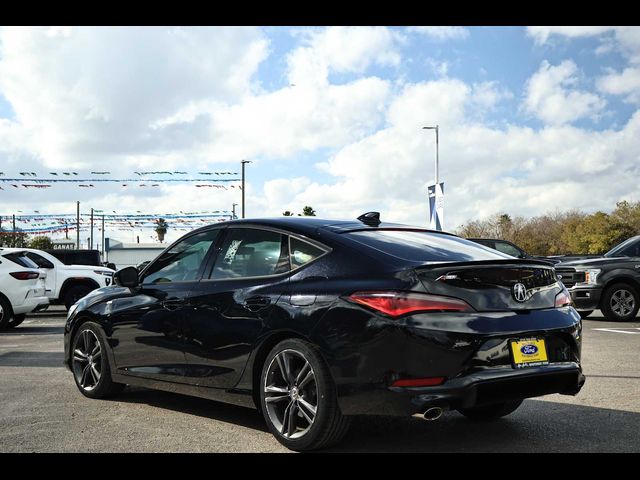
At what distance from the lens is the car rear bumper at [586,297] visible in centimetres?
1471

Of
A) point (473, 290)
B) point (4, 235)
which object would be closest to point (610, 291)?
point (473, 290)

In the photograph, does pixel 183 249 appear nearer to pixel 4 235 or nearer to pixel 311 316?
pixel 311 316

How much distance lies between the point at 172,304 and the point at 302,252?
1.34 meters

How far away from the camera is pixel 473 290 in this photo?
4586mm

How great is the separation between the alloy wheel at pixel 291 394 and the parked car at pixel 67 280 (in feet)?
45.3

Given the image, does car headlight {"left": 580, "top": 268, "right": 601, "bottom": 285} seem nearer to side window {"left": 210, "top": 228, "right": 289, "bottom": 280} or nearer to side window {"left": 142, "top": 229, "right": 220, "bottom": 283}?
side window {"left": 142, "top": 229, "right": 220, "bottom": 283}

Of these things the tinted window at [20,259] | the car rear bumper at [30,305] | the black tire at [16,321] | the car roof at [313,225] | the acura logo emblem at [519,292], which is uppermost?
the car roof at [313,225]

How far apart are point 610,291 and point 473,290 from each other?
11262mm

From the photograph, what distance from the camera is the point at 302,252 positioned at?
522 cm

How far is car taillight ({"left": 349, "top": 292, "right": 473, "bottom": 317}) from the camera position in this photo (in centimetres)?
444

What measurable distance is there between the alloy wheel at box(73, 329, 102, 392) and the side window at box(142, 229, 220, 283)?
887 millimetres

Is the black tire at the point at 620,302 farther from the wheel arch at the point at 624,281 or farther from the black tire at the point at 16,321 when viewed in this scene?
the black tire at the point at 16,321

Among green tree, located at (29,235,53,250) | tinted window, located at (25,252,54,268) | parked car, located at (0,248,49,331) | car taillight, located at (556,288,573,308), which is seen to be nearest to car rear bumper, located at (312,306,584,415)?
car taillight, located at (556,288,573,308)

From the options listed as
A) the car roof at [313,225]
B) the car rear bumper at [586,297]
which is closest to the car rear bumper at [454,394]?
the car roof at [313,225]
